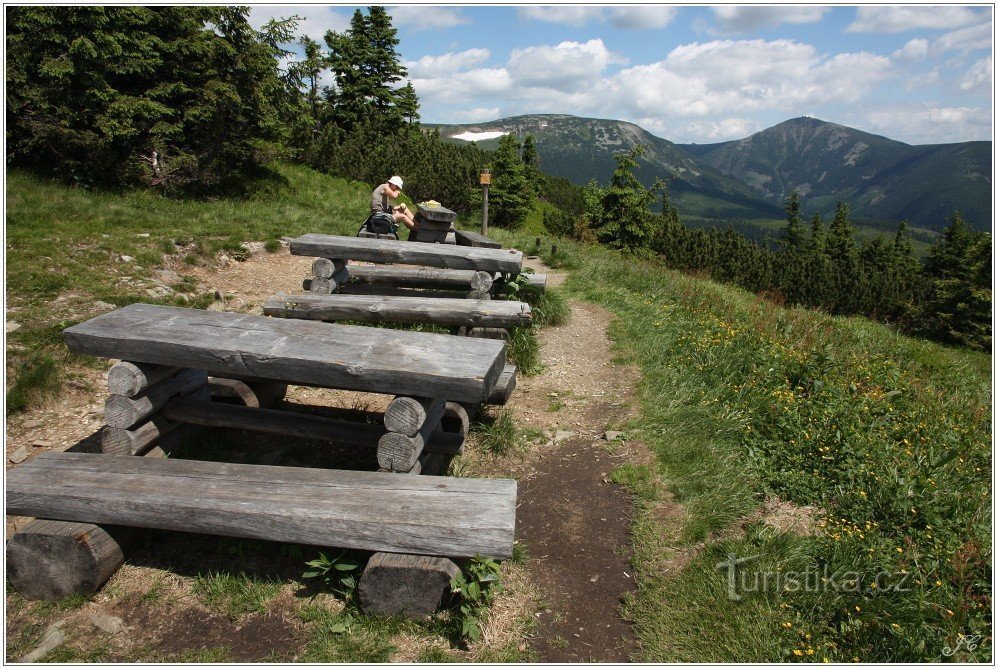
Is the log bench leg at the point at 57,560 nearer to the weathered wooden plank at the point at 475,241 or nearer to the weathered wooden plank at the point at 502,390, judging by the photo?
the weathered wooden plank at the point at 502,390

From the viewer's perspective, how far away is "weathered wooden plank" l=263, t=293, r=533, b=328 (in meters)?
6.78

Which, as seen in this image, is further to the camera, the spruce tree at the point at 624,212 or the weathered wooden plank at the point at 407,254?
the spruce tree at the point at 624,212

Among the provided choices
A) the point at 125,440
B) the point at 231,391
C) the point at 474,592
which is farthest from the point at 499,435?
the point at 125,440

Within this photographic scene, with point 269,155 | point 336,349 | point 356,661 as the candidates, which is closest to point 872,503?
point 356,661

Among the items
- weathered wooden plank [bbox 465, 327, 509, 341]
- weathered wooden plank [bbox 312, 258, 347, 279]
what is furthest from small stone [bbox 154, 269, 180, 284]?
weathered wooden plank [bbox 465, 327, 509, 341]

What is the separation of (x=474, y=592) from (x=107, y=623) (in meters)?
2.32

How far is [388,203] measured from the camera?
411 inches

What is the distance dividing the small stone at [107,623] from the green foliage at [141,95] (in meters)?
12.2

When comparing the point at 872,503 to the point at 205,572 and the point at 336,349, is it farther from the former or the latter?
the point at 205,572

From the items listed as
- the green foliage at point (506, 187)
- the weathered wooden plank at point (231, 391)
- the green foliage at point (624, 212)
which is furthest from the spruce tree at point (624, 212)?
the weathered wooden plank at point (231, 391)

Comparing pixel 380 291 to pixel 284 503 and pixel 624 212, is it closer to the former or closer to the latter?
pixel 284 503

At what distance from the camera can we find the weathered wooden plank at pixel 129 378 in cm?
436

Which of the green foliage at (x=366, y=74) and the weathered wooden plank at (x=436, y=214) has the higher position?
the green foliage at (x=366, y=74)

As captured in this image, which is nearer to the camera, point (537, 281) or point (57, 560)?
point (57, 560)
